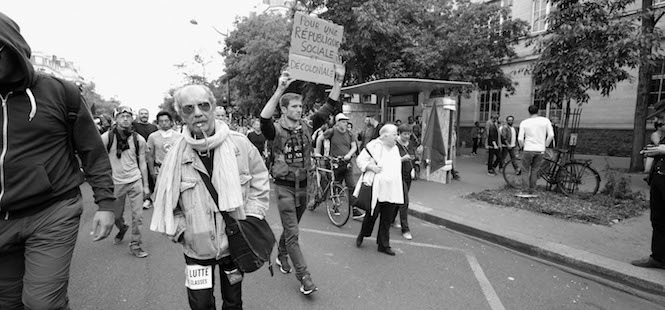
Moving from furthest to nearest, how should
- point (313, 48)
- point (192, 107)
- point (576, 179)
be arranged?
1. point (576, 179)
2. point (313, 48)
3. point (192, 107)

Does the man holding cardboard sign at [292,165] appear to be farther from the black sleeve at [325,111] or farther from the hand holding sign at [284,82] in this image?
the hand holding sign at [284,82]

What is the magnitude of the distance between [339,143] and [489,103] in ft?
53.1

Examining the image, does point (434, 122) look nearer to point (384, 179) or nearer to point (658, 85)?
point (384, 179)

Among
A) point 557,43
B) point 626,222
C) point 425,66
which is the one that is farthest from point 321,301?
point 425,66

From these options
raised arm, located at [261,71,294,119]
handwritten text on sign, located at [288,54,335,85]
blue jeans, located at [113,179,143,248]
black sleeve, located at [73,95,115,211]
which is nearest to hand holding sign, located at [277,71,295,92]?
raised arm, located at [261,71,294,119]

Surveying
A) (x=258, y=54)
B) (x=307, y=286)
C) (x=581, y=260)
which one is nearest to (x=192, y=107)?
(x=307, y=286)

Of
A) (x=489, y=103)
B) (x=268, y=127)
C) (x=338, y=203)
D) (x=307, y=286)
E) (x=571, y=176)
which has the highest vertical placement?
(x=489, y=103)

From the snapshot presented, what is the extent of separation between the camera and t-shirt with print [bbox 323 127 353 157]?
256 inches

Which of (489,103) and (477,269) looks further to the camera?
(489,103)

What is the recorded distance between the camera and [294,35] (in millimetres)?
4133

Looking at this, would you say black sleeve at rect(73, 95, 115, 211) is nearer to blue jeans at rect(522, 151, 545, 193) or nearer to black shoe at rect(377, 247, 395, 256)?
black shoe at rect(377, 247, 395, 256)

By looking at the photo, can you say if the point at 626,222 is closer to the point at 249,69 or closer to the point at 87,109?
the point at 87,109

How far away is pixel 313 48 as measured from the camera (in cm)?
419

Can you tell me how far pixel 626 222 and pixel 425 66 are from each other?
26.8ft
